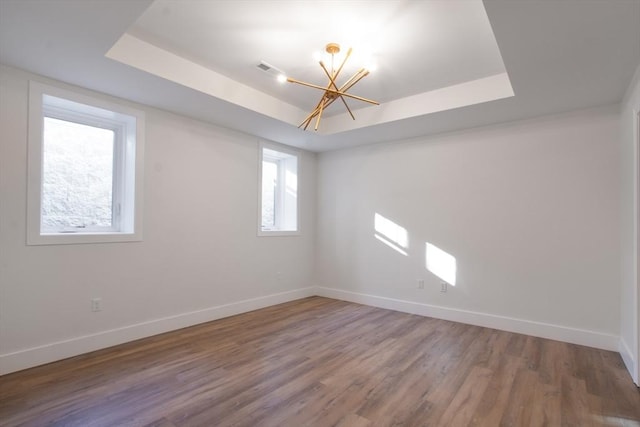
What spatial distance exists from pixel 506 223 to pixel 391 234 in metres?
1.55

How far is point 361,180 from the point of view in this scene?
17.5 ft

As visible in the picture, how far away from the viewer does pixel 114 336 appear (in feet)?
10.9

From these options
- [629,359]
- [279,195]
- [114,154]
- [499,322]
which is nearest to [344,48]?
[114,154]

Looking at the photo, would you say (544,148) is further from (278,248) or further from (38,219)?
(38,219)

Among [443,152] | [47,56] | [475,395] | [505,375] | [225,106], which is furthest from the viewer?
[443,152]

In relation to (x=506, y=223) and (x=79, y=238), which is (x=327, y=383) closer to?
(x=79, y=238)

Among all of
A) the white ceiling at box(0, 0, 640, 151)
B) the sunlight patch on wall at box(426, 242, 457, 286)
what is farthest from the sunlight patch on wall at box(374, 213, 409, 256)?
the white ceiling at box(0, 0, 640, 151)

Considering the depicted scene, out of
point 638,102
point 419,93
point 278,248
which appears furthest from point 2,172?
point 638,102

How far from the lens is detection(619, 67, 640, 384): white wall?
8.71 ft

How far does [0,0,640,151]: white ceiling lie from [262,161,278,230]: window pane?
1.50 meters

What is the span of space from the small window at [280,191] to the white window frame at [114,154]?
2163mm

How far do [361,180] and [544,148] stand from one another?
2479 mm

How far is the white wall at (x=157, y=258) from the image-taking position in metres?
2.78

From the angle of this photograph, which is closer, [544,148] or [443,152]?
[544,148]
